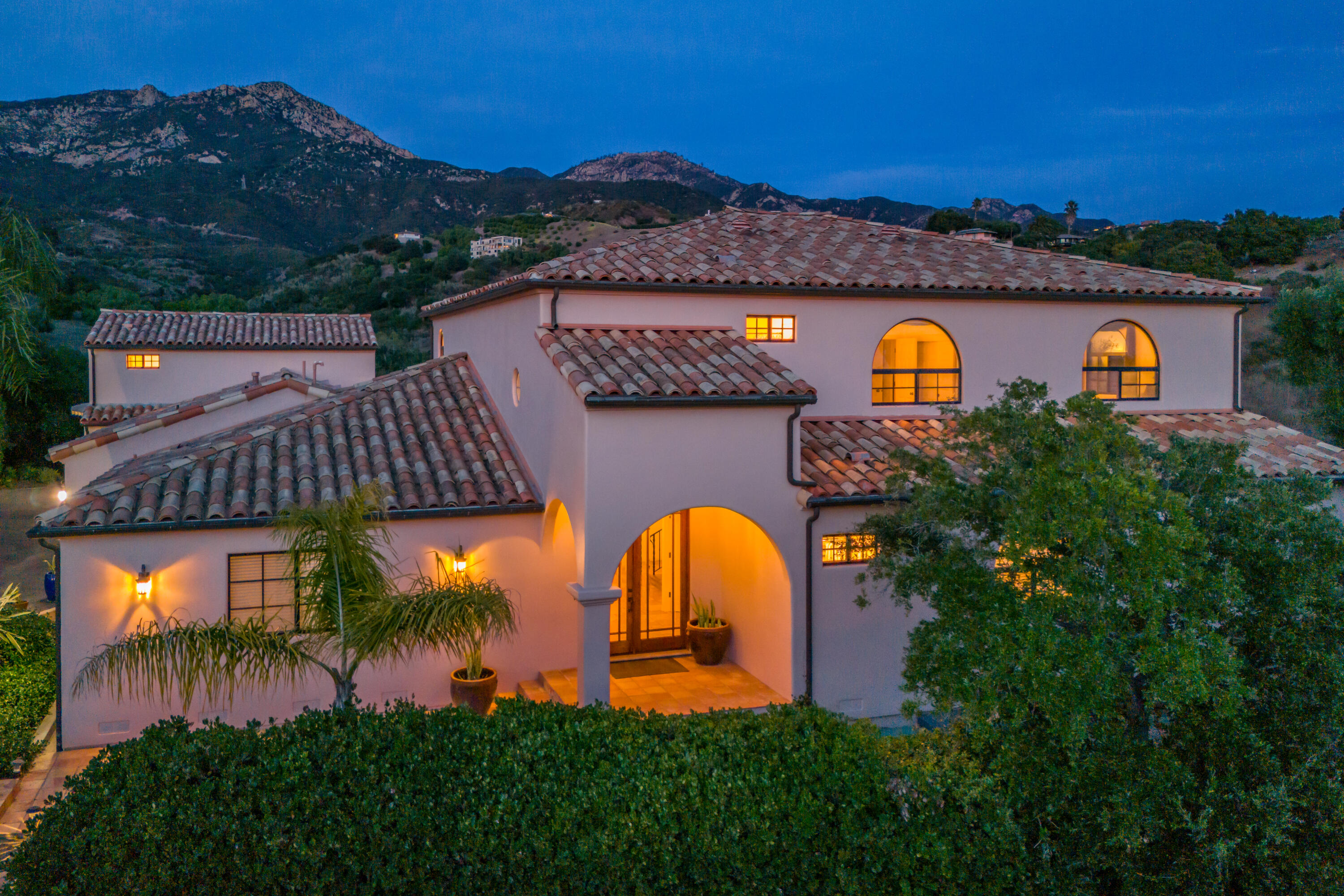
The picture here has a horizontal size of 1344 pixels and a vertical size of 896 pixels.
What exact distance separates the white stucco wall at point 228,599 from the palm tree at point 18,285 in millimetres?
2073

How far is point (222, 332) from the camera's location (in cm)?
3064

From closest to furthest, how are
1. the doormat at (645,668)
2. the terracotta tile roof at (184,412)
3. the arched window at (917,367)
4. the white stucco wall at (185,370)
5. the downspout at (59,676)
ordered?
the downspout at (59,676), the doormat at (645,668), the arched window at (917,367), the terracotta tile roof at (184,412), the white stucco wall at (185,370)

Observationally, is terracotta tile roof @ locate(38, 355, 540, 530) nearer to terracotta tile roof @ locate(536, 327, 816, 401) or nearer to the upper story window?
terracotta tile roof @ locate(536, 327, 816, 401)

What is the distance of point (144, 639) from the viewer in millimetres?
7719

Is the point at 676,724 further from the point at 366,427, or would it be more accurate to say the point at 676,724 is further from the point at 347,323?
the point at 347,323

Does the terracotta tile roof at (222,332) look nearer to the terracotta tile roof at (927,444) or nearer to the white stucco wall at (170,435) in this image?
the white stucco wall at (170,435)

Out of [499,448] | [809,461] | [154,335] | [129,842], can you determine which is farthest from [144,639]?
[154,335]

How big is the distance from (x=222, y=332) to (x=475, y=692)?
993 inches

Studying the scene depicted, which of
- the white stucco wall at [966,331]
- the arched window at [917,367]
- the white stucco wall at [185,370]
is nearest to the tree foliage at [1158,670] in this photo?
the white stucco wall at [966,331]

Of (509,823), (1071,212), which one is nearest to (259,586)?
(509,823)

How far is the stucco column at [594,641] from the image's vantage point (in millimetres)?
9695

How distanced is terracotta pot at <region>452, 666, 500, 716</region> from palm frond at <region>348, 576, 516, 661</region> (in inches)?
44.6

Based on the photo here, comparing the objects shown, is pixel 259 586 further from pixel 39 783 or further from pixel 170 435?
pixel 170 435

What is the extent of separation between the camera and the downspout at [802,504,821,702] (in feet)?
35.2
